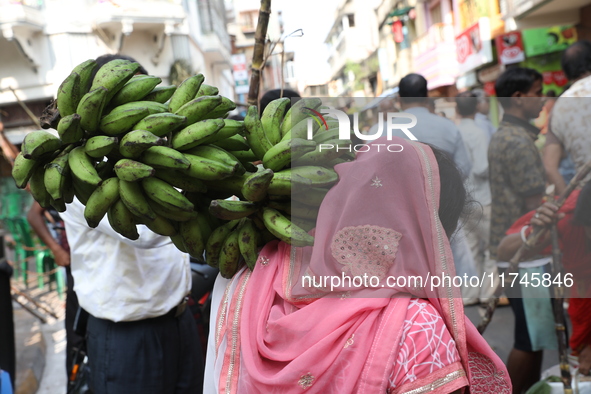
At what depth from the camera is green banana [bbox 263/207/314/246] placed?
1485 mm

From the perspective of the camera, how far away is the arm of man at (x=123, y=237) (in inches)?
87.3

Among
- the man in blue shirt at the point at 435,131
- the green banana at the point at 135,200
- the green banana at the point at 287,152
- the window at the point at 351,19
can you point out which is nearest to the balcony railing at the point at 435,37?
the man in blue shirt at the point at 435,131

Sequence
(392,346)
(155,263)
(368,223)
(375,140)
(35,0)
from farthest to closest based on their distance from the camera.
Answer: (35,0), (155,263), (375,140), (368,223), (392,346)

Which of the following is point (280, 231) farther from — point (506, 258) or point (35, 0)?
point (35, 0)

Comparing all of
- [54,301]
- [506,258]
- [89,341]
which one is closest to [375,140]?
[506,258]

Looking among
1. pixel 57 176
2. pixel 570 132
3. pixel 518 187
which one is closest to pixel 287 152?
pixel 57 176

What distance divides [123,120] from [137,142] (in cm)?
13

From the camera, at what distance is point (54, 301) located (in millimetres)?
7297

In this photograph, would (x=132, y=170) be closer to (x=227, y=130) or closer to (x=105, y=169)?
(x=105, y=169)

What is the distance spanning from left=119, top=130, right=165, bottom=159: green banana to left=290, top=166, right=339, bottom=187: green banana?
373 millimetres

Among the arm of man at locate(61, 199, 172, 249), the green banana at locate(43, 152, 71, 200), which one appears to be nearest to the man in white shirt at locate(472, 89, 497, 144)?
the arm of man at locate(61, 199, 172, 249)

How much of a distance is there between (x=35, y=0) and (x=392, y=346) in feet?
41.9

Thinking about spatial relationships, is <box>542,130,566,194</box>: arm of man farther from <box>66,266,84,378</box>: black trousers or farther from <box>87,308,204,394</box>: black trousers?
<box>66,266,84,378</box>: black trousers

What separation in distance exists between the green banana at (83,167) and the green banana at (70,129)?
1.4 inches
